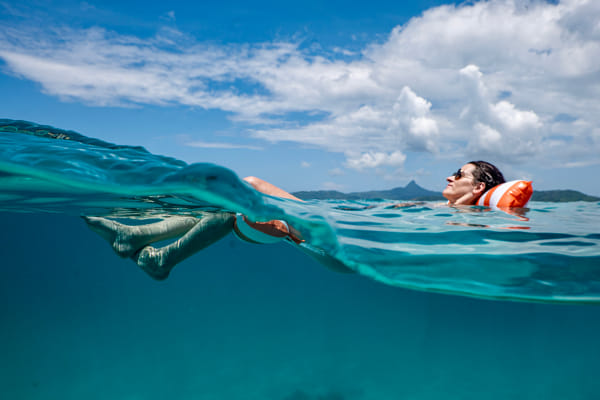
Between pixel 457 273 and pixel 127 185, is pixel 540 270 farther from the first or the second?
pixel 127 185

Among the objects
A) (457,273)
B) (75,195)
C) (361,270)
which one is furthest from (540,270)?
(75,195)

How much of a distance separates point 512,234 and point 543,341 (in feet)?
169

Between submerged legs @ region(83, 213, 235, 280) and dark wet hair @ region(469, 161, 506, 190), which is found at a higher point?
dark wet hair @ region(469, 161, 506, 190)

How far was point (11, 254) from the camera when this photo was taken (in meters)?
28.8

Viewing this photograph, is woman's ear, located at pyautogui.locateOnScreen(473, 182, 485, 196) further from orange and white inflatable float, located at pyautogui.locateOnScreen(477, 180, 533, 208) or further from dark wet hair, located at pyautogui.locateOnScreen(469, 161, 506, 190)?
orange and white inflatable float, located at pyautogui.locateOnScreen(477, 180, 533, 208)

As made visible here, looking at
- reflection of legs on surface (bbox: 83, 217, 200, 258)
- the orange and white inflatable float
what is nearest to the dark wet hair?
the orange and white inflatable float

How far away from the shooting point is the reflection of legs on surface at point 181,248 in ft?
16.4

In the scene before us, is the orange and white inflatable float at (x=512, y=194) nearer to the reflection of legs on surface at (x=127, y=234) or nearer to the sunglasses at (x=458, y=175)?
the sunglasses at (x=458, y=175)

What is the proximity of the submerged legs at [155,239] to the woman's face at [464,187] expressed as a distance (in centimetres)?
519

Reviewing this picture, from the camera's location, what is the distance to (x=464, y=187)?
768 cm

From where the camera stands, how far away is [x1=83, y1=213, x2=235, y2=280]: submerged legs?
16.5 feet

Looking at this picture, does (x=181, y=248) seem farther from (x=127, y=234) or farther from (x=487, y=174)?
(x=487, y=174)

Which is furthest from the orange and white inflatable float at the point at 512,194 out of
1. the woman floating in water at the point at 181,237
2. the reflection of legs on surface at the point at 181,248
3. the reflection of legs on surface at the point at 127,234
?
the reflection of legs on surface at the point at 127,234

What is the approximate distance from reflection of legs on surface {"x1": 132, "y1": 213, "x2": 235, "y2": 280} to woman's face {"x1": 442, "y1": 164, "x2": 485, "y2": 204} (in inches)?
204
